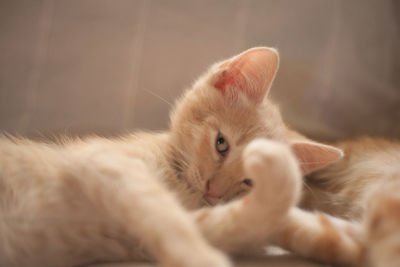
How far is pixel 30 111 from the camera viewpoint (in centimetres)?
132

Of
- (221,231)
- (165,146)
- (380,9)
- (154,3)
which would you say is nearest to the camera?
(221,231)

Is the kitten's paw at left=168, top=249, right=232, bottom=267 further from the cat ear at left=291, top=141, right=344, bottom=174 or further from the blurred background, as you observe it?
the blurred background

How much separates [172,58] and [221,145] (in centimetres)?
58

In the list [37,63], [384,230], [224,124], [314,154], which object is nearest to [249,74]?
[224,124]

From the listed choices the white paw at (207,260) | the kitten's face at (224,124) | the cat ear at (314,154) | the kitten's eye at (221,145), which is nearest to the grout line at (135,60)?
the kitten's face at (224,124)

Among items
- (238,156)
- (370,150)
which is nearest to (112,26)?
(238,156)

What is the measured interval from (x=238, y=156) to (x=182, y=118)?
0.82ft

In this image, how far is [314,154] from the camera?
114 cm

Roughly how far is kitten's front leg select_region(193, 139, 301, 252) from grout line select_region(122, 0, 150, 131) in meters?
0.77

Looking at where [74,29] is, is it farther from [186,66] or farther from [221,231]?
[221,231]

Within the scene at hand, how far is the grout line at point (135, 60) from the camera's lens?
4.73 feet

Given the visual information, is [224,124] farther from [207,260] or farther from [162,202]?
[207,260]

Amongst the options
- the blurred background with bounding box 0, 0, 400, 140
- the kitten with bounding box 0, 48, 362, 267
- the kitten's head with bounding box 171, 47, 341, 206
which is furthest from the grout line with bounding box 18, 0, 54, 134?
the kitten's head with bounding box 171, 47, 341, 206

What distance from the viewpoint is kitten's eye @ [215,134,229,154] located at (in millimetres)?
1038
